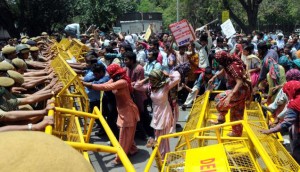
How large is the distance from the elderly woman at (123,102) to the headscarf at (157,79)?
0.48 meters

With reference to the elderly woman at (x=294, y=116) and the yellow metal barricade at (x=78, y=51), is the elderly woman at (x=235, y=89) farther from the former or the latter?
the yellow metal barricade at (x=78, y=51)

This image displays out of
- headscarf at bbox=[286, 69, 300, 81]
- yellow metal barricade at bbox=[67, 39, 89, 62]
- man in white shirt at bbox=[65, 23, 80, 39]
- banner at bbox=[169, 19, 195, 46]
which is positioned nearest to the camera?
headscarf at bbox=[286, 69, 300, 81]

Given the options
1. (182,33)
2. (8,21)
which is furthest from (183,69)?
(8,21)

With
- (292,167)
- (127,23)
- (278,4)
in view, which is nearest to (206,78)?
(292,167)

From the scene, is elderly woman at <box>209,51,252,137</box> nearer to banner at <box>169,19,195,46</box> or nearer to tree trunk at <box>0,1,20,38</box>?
banner at <box>169,19,195,46</box>

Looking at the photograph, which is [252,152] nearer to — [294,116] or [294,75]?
[294,116]

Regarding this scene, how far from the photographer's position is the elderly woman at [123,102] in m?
5.48

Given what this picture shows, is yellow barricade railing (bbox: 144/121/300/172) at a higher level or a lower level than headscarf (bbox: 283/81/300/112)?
lower

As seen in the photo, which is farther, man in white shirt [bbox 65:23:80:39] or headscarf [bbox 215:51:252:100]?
man in white shirt [bbox 65:23:80:39]

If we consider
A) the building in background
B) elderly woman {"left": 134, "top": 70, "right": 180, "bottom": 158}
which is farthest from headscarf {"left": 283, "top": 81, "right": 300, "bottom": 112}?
the building in background

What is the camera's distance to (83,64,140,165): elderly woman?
5480mm

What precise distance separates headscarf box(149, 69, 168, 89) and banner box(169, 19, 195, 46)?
171 inches

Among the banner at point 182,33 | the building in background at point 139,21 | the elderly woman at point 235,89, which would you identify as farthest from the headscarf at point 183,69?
the building in background at point 139,21

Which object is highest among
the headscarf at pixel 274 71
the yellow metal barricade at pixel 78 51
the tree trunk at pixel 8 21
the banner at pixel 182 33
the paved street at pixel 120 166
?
the tree trunk at pixel 8 21
